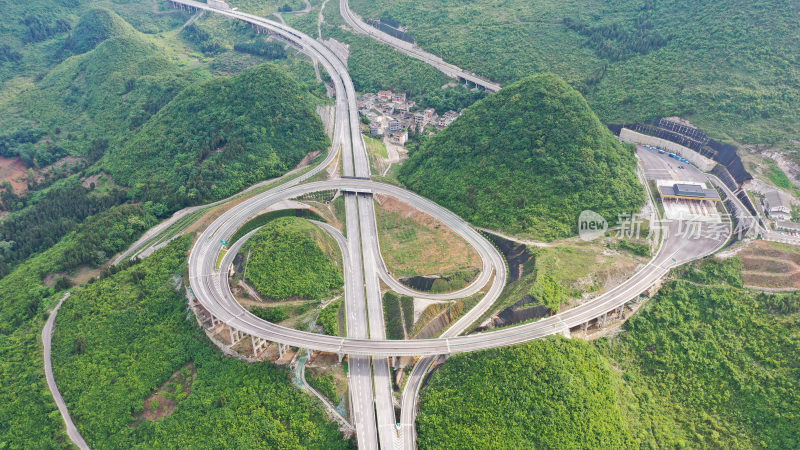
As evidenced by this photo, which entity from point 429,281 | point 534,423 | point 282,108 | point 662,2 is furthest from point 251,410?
point 662,2

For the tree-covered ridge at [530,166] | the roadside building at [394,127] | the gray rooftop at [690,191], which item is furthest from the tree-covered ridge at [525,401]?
the roadside building at [394,127]

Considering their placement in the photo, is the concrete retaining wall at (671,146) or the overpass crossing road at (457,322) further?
the concrete retaining wall at (671,146)

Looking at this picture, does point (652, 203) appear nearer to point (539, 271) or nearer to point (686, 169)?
point (686, 169)

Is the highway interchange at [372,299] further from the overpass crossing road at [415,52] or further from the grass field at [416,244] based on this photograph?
the overpass crossing road at [415,52]

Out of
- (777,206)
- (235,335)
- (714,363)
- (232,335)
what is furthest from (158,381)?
(777,206)

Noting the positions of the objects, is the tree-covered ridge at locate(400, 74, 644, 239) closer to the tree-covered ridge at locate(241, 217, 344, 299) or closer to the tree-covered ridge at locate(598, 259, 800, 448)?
the tree-covered ridge at locate(598, 259, 800, 448)

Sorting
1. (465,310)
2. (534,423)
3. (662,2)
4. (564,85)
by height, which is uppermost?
(662,2)
